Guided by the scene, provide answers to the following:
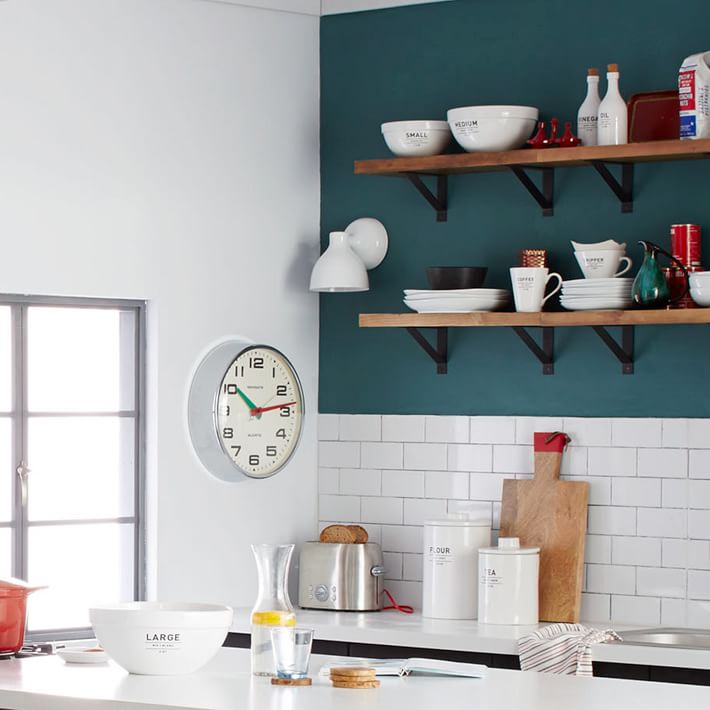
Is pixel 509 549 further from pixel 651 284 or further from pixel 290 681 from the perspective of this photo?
pixel 290 681

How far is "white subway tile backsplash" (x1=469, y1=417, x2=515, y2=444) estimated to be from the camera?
16.9 feet

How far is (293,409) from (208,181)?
92 centimetres

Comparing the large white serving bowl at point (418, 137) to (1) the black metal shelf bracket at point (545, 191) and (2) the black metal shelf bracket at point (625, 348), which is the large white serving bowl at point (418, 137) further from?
(2) the black metal shelf bracket at point (625, 348)

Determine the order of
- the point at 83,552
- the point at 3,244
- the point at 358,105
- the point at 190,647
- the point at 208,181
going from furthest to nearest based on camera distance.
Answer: the point at 358,105, the point at 208,181, the point at 83,552, the point at 3,244, the point at 190,647

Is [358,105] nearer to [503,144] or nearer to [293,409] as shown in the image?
[503,144]

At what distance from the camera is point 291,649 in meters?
3.12

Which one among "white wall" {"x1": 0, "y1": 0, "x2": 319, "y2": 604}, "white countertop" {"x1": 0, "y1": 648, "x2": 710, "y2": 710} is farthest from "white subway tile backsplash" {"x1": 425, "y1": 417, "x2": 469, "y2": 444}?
"white countertop" {"x1": 0, "y1": 648, "x2": 710, "y2": 710}

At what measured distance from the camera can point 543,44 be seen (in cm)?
515

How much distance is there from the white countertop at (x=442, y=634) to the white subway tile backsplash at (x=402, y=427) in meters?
0.66

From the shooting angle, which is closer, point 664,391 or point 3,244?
point 3,244

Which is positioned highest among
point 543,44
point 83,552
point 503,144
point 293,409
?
point 543,44

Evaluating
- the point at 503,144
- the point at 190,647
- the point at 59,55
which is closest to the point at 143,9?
the point at 59,55

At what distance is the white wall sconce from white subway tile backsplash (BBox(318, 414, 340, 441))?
512mm

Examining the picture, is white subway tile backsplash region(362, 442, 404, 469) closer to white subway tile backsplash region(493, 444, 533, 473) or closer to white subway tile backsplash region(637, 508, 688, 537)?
white subway tile backsplash region(493, 444, 533, 473)
